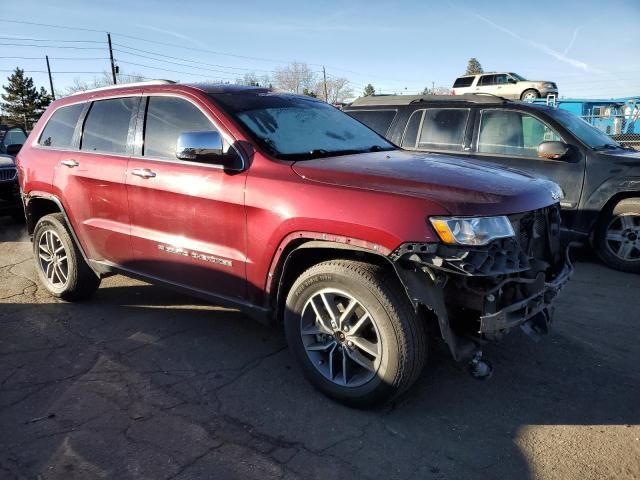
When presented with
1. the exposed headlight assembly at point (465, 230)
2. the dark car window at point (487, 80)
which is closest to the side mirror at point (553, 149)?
the exposed headlight assembly at point (465, 230)

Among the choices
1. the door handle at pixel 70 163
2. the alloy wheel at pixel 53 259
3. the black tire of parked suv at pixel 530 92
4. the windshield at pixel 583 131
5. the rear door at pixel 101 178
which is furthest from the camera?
the black tire of parked suv at pixel 530 92

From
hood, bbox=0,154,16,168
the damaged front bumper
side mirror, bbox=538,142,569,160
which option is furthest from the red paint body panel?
hood, bbox=0,154,16,168

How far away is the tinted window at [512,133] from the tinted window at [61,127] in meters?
4.69

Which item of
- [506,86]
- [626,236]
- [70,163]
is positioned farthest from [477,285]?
[506,86]

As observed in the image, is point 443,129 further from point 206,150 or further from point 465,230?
point 465,230

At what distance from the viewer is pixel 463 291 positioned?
2719 millimetres

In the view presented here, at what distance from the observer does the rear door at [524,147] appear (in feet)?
19.5

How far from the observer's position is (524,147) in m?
6.31

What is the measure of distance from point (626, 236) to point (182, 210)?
193 inches

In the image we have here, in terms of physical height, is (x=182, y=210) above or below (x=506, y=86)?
below

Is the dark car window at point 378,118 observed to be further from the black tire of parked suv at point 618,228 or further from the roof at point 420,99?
the black tire of parked suv at point 618,228

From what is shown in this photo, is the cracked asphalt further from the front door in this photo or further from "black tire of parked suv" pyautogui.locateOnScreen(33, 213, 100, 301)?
the front door

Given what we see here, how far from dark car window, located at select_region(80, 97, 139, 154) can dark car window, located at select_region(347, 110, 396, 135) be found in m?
3.62

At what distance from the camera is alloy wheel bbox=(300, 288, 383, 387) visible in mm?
2951
